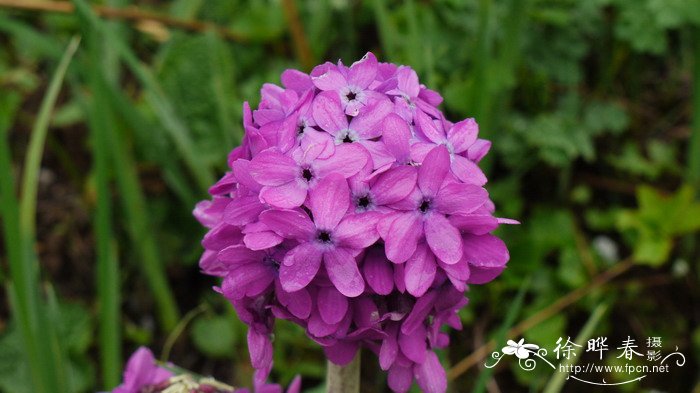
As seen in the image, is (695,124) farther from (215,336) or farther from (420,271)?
(420,271)

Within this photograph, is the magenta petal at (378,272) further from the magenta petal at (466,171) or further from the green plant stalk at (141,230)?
the green plant stalk at (141,230)

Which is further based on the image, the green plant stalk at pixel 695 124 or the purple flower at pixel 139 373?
the green plant stalk at pixel 695 124

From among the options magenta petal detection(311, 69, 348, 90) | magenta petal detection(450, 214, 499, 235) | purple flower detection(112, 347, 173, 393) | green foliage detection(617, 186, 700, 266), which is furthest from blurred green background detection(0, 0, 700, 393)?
magenta petal detection(450, 214, 499, 235)

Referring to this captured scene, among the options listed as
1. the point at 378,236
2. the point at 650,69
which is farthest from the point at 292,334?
the point at 650,69

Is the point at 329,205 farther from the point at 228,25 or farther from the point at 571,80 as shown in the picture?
the point at 228,25

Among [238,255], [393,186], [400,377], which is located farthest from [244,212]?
[400,377]

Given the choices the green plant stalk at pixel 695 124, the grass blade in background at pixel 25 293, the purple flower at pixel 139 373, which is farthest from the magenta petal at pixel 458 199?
the green plant stalk at pixel 695 124
